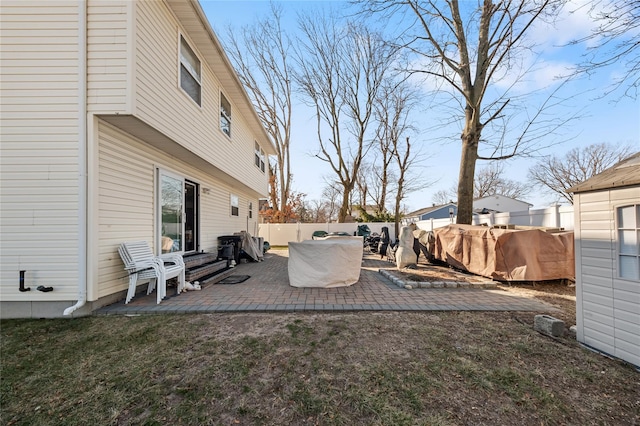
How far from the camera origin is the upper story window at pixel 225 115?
7.47 m

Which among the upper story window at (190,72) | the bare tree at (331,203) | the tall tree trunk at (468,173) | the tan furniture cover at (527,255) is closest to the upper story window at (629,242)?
the tan furniture cover at (527,255)

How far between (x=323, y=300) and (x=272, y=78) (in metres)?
18.7

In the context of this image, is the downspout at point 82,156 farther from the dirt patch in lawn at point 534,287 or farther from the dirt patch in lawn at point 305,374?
the dirt patch in lawn at point 534,287

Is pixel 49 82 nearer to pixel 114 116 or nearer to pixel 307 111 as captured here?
pixel 114 116

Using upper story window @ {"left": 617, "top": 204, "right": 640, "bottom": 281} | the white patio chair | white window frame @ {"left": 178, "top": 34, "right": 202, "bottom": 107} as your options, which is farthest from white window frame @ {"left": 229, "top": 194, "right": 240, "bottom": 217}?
upper story window @ {"left": 617, "top": 204, "right": 640, "bottom": 281}

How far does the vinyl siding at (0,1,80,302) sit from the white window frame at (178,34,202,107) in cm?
169

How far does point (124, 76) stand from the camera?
12.4ft

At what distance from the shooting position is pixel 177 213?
6.02m

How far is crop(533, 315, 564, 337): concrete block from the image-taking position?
3.11m

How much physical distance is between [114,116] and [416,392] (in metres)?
4.87

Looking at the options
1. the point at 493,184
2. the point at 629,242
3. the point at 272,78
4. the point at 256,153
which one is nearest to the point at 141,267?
the point at 629,242

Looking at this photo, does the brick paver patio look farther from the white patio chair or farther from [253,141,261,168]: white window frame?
[253,141,261,168]: white window frame

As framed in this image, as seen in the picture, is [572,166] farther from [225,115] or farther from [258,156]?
[225,115]

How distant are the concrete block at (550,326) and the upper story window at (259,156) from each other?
10.0 m
